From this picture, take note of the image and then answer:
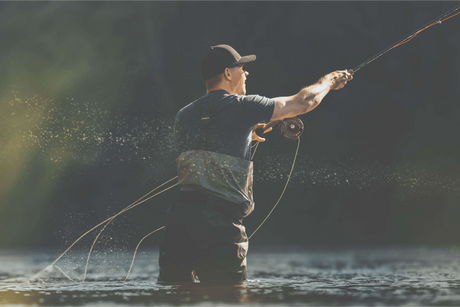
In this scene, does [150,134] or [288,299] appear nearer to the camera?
[288,299]

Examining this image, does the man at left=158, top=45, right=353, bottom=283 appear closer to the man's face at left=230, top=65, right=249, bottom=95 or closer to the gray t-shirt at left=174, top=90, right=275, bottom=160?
the gray t-shirt at left=174, top=90, right=275, bottom=160

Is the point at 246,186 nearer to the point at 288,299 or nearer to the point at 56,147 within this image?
the point at 288,299

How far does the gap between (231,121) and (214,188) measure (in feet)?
1.14

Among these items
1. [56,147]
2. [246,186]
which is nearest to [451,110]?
[56,147]

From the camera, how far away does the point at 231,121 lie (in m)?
2.53

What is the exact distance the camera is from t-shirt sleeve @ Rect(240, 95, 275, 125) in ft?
8.36

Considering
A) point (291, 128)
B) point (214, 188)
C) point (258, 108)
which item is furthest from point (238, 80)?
point (291, 128)

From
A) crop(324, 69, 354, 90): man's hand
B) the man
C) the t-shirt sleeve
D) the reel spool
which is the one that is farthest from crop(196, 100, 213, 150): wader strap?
the reel spool

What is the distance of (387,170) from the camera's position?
431 inches

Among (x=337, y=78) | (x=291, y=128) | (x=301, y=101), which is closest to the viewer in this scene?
(x=301, y=101)

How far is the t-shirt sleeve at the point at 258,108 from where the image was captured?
2.55 m

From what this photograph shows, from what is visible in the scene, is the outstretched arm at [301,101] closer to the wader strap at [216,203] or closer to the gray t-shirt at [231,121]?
the gray t-shirt at [231,121]

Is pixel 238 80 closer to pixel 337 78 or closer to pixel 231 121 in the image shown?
pixel 231 121

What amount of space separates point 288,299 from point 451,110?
9439mm
